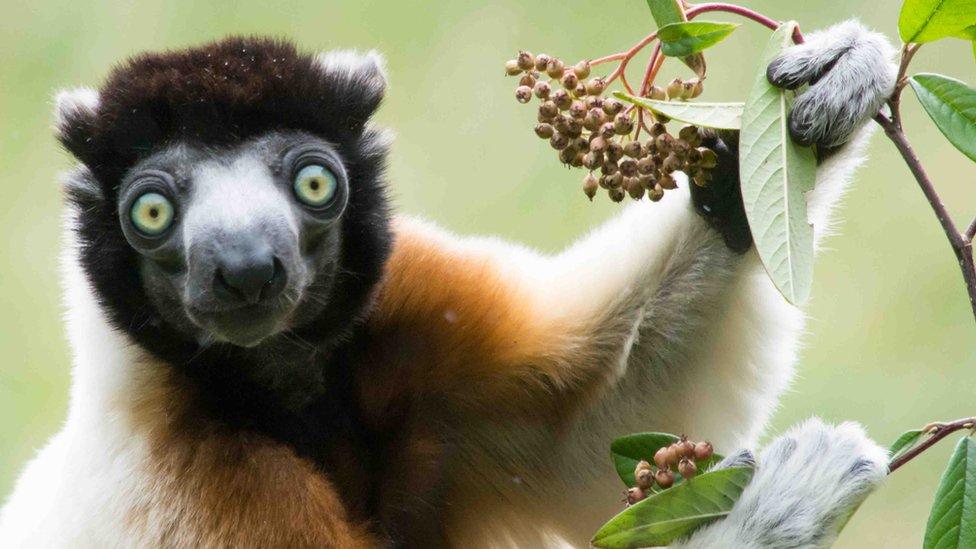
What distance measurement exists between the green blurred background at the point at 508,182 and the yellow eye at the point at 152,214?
3.14 m

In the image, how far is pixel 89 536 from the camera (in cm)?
260

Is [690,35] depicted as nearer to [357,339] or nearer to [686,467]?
[686,467]

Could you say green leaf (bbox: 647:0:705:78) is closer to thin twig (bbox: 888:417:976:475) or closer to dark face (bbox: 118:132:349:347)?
thin twig (bbox: 888:417:976:475)

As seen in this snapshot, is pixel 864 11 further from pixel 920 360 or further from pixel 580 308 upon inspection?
pixel 580 308

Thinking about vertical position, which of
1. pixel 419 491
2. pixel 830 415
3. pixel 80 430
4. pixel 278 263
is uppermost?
pixel 278 263

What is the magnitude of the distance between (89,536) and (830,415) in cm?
364

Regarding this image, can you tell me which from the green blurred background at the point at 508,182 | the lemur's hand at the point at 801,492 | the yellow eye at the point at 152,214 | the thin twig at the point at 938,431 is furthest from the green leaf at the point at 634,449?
the green blurred background at the point at 508,182

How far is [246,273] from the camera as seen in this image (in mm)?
2316

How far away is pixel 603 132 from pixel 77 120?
1248mm

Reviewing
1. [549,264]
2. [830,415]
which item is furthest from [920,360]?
[549,264]

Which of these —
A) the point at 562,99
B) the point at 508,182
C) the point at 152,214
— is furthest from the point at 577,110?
the point at 508,182

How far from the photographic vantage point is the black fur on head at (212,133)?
8.32 feet

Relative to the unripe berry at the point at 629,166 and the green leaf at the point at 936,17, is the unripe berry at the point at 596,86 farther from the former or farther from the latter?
the green leaf at the point at 936,17

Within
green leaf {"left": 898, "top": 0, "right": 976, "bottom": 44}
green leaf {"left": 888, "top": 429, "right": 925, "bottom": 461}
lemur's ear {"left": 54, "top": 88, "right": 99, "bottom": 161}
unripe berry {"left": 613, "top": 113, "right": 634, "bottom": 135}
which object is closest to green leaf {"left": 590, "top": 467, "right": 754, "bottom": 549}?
green leaf {"left": 888, "top": 429, "right": 925, "bottom": 461}
